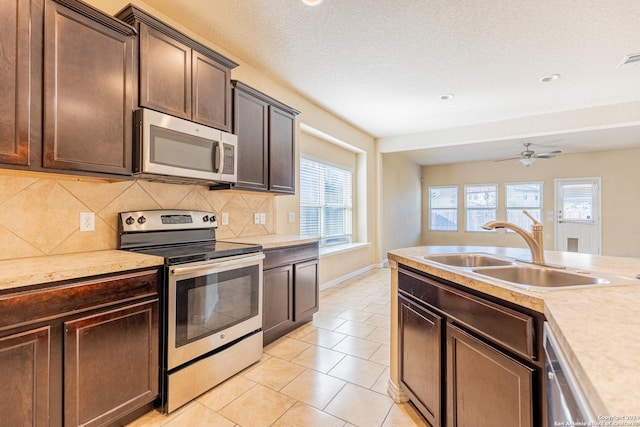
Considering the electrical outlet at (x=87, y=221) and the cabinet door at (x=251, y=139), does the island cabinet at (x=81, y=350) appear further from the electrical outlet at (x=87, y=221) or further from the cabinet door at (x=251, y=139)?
the cabinet door at (x=251, y=139)

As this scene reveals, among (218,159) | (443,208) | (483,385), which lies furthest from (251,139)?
(443,208)

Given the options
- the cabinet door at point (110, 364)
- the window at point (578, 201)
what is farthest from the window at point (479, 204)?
the cabinet door at point (110, 364)

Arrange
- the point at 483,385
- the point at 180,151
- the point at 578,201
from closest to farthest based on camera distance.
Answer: the point at 483,385
the point at 180,151
the point at 578,201

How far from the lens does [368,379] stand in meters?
2.15

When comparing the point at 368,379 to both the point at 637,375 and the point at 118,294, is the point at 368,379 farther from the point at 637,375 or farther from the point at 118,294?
the point at 637,375

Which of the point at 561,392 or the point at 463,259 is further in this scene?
the point at 463,259

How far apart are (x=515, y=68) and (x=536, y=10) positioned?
1067 mm

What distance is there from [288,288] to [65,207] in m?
1.78

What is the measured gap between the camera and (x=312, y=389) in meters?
2.03

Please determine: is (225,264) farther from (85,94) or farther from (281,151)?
(281,151)

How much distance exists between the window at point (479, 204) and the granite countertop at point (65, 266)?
838 cm

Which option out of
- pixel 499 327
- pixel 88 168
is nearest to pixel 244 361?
pixel 88 168

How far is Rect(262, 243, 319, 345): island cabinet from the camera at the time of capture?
8.52 ft

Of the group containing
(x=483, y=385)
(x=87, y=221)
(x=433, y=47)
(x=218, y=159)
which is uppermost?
(x=433, y=47)
